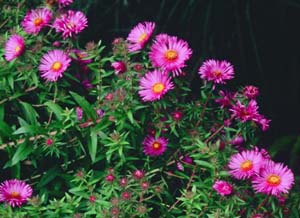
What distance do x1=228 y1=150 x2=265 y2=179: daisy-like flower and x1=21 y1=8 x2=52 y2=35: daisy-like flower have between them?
30.7 inches

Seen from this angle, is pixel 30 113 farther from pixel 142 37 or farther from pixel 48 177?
pixel 142 37

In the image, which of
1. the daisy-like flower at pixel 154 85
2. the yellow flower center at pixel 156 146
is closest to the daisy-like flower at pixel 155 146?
the yellow flower center at pixel 156 146

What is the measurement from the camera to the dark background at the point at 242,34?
3.57 m

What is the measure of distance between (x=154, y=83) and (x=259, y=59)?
125 centimetres

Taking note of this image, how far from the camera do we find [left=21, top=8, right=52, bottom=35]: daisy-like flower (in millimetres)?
2658

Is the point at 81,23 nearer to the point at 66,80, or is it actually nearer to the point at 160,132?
the point at 66,80

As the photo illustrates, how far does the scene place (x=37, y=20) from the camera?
8.76ft

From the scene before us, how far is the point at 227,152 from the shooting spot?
2.58 meters

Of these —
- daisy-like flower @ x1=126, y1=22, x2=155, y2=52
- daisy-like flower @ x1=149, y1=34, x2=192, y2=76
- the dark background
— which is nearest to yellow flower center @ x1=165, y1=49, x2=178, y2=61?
daisy-like flower @ x1=149, y1=34, x2=192, y2=76

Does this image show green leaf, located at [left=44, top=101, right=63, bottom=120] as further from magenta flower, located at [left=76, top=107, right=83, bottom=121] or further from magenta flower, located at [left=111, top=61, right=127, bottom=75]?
magenta flower, located at [left=111, top=61, right=127, bottom=75]

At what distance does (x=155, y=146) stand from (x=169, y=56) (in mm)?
292

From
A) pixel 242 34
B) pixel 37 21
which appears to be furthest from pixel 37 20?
pixel 242 34

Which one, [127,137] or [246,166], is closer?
[246,166]

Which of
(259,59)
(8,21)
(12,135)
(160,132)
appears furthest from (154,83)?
(259,59)
